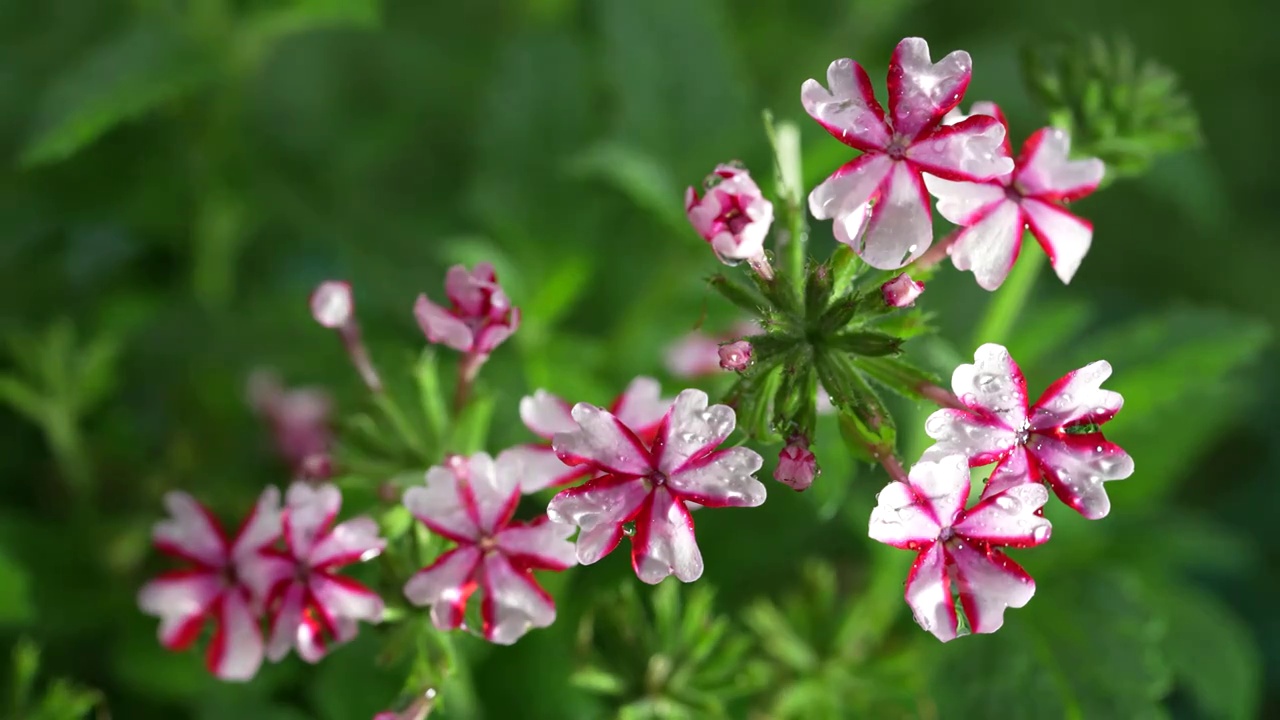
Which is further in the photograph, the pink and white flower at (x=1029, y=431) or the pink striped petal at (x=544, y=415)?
the pink striped petal at (x=544, y=415)

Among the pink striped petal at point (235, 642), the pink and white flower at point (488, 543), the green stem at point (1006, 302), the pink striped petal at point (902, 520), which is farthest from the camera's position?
the green stem at point (1006, 302)

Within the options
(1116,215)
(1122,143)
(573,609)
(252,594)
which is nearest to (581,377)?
(573,609)

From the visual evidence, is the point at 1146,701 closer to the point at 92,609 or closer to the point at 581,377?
the point at 581,377

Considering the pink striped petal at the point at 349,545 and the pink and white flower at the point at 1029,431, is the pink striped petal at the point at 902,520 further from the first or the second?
the pink striped petal at the point at 349,545

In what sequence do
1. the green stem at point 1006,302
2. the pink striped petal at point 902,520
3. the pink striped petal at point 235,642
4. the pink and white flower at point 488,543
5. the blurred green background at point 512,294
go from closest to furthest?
the pink striped petal at point 902,520
the pink and white flower at point 488,543
the pink striped petal at point 235,642
the green stem at point 1006,302
the blurred green background at point 512,294

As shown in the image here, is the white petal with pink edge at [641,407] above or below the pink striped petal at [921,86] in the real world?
below

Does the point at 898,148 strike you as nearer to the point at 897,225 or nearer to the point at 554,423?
the point at 897,225

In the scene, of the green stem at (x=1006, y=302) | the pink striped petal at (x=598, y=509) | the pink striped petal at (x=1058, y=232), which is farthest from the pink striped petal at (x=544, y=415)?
the green stem at (x=1006, y=302)
